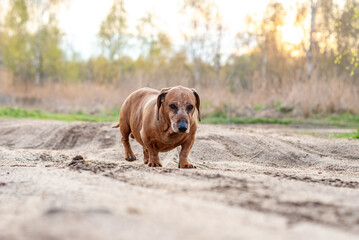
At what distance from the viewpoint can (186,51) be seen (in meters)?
33.0

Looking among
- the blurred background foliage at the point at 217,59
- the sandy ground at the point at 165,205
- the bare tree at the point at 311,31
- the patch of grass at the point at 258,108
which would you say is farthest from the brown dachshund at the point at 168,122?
the bare tree at the point at 311,31

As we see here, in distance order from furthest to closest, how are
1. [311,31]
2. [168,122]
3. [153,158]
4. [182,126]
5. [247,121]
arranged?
[311,31], [247,121], [153,158], [168,122], [182,126]

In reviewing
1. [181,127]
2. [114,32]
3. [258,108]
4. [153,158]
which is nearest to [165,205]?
[181,127]

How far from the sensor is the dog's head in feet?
15.9

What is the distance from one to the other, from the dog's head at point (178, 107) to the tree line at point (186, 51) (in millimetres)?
10293

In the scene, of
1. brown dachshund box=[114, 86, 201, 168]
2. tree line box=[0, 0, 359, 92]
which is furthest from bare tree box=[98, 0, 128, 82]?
brown dachshund box=[114, 86, 201, 168]

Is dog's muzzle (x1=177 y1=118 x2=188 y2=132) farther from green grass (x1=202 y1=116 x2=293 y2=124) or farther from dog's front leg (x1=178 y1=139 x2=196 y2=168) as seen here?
green grass (x1=202 y1=116 x2=293 y2=124)

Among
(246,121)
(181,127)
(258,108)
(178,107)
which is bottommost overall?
(246,121)

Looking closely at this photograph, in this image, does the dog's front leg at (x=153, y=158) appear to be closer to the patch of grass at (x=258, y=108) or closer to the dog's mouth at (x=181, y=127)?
the dog's mouth at (x=181, y=127)

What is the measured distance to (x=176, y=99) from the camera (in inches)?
198

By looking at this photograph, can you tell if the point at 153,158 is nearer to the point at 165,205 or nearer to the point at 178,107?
the point at 178,107

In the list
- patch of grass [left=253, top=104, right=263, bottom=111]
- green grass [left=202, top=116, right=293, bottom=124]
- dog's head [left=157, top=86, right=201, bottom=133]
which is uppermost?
dog's head [left=157, top=86, right=201, bottom=133]

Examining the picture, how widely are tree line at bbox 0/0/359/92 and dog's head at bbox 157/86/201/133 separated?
33.8 ft

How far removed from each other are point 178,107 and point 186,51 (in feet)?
93.5
